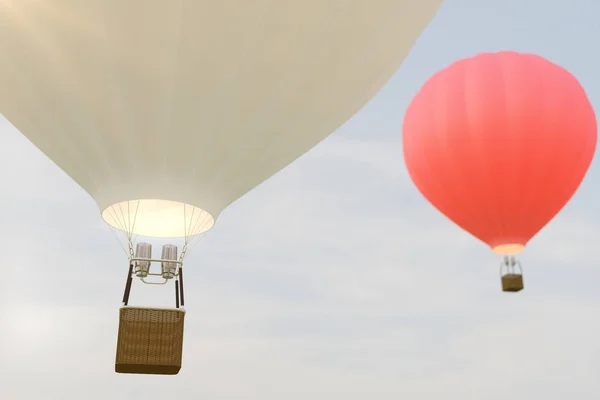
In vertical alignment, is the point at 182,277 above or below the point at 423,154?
below

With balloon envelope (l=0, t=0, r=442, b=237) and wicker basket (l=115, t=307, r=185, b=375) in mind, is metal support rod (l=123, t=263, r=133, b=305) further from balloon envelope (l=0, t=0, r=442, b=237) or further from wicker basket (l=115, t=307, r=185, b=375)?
balloon envelope (l=0, t=0, r=442, b=237)

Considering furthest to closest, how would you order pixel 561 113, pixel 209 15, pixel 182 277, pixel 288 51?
1. pixel 561 113
2. pixel 182 277
3. pixel 288 51
4. pixel 209 15

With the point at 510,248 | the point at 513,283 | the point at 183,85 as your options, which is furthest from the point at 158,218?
the point at 510,248

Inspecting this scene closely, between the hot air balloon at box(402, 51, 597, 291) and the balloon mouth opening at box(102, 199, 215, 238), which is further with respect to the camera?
the hot air balloon at box(402, 51, 597, 291)

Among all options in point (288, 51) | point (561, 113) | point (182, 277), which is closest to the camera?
point (288, 51)

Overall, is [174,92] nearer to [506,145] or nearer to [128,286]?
[128,286]

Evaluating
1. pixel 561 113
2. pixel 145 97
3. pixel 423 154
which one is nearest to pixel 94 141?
pixel 145 97

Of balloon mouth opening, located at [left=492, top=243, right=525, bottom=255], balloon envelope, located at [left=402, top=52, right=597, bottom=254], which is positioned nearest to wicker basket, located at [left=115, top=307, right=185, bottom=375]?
balloon envelope, located at [left=402, top=52, right=597, bottom=254]

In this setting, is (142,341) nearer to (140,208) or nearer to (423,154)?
(140,208)
